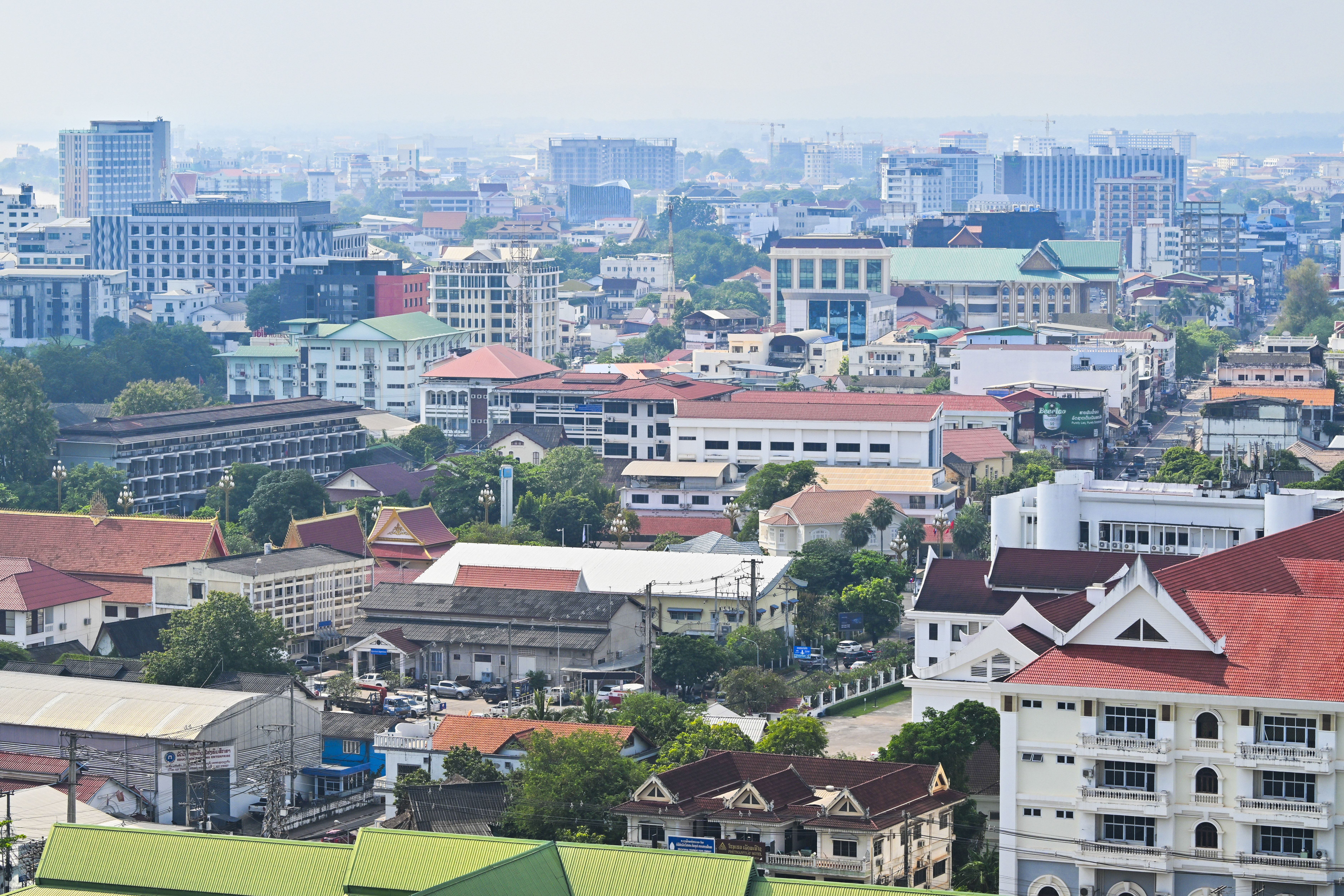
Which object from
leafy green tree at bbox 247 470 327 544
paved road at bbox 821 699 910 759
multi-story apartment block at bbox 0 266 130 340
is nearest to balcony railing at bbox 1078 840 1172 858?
paved road at bbox 821 699 910 759

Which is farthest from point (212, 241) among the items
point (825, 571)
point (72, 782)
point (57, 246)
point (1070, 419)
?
point (72, 782)

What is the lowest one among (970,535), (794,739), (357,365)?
(970,535)

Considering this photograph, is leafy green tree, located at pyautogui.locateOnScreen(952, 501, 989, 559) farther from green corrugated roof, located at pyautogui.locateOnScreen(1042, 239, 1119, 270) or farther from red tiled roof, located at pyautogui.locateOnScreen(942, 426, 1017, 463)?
green corrugated roof, located at pyautogui.locateOnScreen(1042, 239, 1119, 270)

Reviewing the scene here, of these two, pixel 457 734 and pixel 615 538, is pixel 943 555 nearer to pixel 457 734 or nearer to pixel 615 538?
pixel 615 538

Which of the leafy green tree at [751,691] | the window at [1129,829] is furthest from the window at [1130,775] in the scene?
the leafy green tree at [751,691]

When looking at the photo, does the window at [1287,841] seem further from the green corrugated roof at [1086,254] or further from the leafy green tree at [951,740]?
the green corrugated roof at [1086,254]

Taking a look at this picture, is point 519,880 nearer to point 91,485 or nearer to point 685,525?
point 685,525
